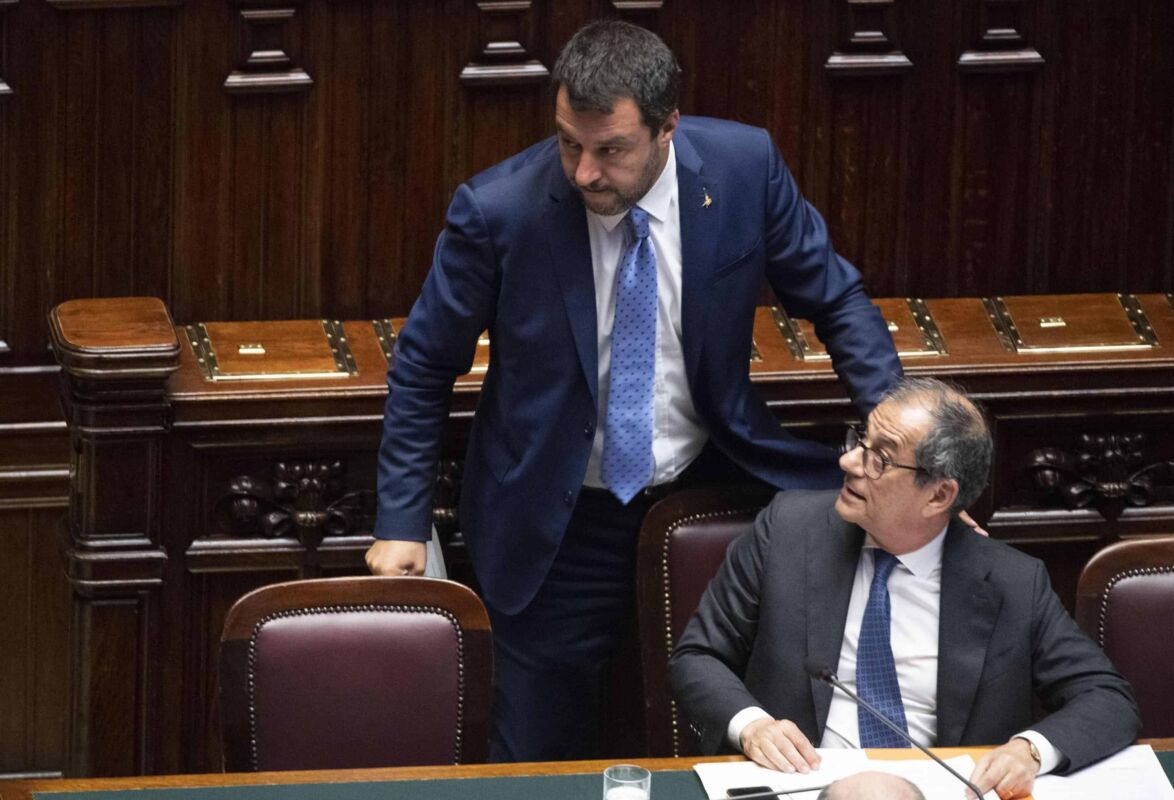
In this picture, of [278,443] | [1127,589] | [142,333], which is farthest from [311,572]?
[1127,589]

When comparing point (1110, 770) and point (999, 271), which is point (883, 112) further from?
point (1110, 770)

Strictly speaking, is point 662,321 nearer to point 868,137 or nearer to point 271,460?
point 271,460

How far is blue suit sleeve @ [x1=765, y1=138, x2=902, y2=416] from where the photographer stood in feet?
11.3

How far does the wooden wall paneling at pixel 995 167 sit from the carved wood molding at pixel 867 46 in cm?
17

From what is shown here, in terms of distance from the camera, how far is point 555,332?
339 centimetres

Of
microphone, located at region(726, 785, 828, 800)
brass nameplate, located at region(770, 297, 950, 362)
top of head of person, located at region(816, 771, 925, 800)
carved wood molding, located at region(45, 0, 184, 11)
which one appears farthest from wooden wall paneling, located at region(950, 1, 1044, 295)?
top of head of person, located at region(816, 771, 925, 800)

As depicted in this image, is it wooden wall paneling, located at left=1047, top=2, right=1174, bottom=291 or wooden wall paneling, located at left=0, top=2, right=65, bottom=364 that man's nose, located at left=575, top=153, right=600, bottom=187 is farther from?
wooden wall paneling, located at left=1047, top=2, right=1174, bottom=291

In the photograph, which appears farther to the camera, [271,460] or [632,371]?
[271,460]

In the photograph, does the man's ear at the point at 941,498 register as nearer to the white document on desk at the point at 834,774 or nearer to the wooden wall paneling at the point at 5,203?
the white document on desk at the point at 834,774

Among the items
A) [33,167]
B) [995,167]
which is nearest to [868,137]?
[995,167]

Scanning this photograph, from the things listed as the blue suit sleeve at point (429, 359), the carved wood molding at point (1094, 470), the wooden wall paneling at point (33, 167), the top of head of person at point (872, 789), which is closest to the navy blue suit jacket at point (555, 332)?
the blue suit sleeve at point (429, 359)

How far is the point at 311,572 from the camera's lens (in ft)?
12.8

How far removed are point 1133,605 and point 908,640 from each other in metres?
0.38

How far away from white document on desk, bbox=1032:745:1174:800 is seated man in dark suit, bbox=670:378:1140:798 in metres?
0.16
